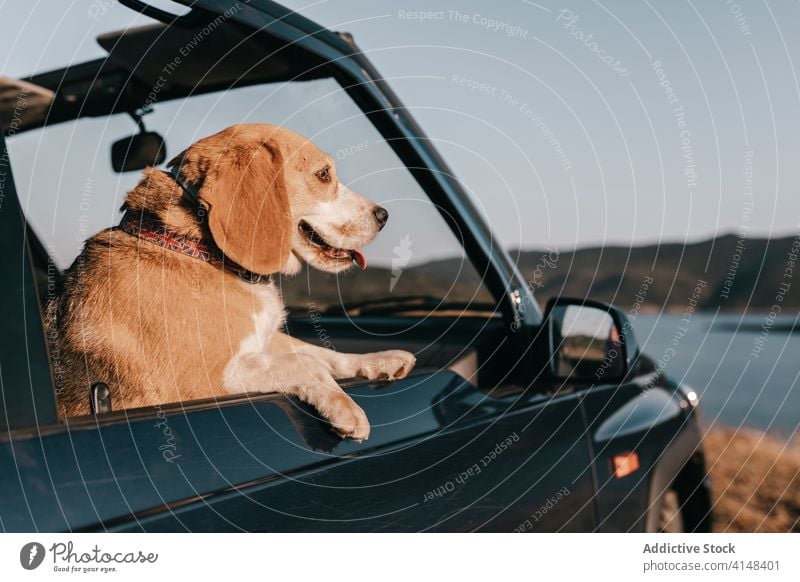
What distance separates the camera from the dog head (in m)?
2.29

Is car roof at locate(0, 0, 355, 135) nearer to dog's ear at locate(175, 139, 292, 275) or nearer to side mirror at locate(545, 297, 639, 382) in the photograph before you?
dog's ear at locate(175, 139, 292, 275)

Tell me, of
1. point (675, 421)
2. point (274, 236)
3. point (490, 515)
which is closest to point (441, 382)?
point (490, 515)

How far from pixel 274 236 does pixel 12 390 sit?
1017 mm

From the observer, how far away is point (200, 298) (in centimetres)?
226

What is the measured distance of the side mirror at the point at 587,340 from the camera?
279cm

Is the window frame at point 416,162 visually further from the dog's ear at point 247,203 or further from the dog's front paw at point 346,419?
the dog's ear at point 247,203

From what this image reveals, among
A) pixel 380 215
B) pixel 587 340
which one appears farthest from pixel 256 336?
pixel 587 340

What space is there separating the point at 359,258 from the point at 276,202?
0.56 meters

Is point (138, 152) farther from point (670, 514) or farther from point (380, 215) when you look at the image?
point (670, 514)

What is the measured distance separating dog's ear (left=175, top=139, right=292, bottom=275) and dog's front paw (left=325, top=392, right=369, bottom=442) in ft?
1.73

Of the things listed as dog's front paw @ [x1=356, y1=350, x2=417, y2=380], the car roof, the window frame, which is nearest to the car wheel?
the window frame

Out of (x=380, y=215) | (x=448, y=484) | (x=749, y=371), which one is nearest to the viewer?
(x=448, y=484)
